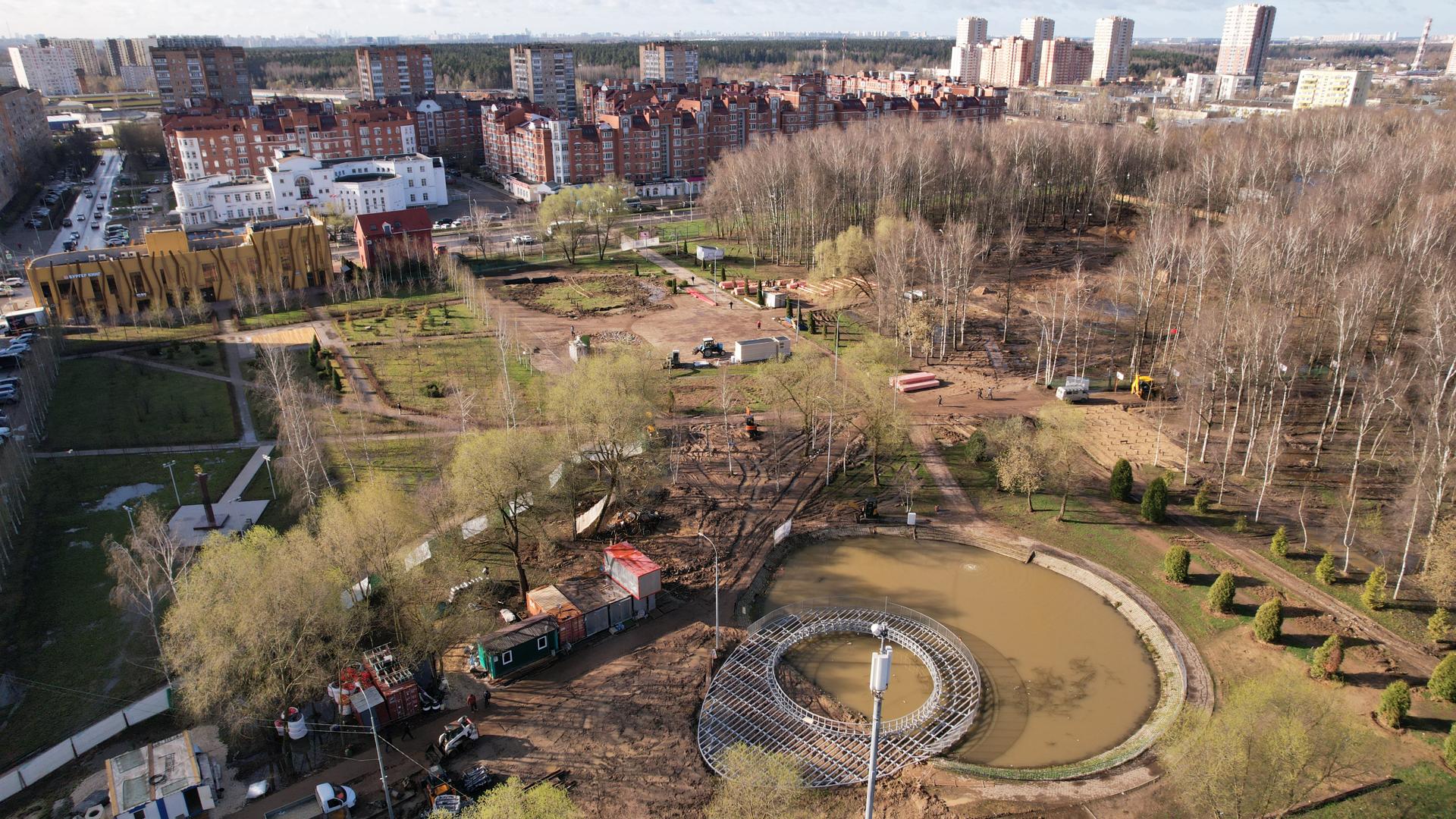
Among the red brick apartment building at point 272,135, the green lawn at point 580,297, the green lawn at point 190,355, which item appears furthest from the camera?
the red brick apartment building at point 272,135

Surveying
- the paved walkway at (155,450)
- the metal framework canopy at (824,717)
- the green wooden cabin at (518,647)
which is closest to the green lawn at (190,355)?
the paved walkway at (155,450)

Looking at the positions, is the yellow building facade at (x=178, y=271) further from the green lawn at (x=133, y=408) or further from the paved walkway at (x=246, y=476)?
the paved walkway at (x=246, y=476)

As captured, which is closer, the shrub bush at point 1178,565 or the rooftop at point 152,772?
the rooftop at point 152,772

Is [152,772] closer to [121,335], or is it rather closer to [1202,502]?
[1202,502]

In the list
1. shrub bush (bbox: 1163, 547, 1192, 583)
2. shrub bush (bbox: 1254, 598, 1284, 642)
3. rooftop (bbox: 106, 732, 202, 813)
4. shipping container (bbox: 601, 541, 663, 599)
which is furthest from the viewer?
shrub bush (bbox: 1163, 547, 1192, 583)

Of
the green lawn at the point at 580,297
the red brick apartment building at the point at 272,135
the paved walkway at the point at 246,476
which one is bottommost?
the paved walkway at the point at 246,476

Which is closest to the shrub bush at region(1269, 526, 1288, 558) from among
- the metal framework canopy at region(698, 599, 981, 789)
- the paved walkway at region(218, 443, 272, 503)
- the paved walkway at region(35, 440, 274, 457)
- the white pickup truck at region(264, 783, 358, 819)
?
the metal framework canopy at region(698, 599, 981, 789)

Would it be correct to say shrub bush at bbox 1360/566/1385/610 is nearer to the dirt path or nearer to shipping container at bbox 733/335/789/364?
the dirt path
